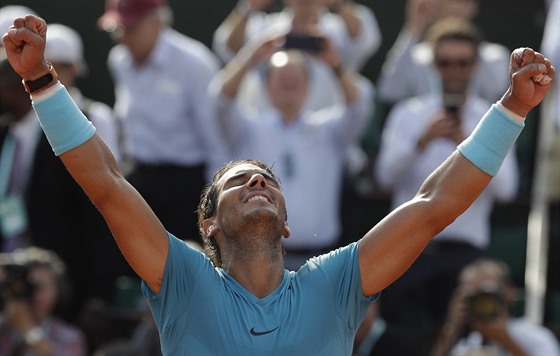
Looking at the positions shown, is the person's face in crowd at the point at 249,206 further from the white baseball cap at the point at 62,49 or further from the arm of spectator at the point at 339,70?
the white baseball cap at the point at 62,49

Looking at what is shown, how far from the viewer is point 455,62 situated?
6.94m

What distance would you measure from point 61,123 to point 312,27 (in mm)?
3940

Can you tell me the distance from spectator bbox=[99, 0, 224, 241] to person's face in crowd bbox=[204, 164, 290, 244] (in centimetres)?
345

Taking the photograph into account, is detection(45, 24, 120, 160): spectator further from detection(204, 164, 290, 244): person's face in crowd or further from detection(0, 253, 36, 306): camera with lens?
detection(204, 164, 290, 244): person's face in crowd

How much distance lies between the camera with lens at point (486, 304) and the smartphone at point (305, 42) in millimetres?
1692

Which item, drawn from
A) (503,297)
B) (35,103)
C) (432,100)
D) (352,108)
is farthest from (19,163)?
(35,103)

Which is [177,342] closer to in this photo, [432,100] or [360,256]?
[360,256]

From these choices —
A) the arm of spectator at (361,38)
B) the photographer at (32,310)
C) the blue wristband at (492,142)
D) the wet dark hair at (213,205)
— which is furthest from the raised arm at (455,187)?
the arm of spectator at (361,38)

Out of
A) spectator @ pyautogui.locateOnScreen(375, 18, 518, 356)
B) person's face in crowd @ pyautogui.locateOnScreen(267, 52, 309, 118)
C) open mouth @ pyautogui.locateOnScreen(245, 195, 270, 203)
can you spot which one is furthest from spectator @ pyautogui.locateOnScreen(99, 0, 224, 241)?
open mouth @ pyautogui.locateOnScreen(245, 195, 270, 203)

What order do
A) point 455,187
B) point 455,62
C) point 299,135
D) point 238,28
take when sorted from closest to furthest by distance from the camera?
point 455,187 → point 455,62 → point 299,135 → point 238,28

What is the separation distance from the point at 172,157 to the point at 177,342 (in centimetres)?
392

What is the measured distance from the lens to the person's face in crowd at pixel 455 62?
693 cm

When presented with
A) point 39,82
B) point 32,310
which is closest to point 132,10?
point 32,310

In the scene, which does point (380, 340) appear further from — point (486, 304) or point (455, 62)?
point (455, 62)
